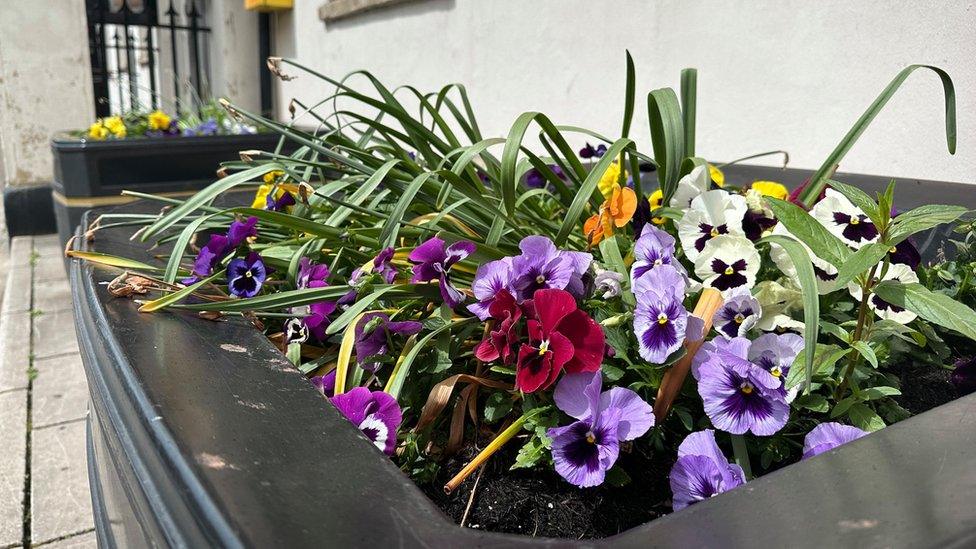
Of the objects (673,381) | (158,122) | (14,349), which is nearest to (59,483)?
(14,349)

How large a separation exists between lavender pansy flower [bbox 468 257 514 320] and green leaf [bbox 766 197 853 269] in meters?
0.31

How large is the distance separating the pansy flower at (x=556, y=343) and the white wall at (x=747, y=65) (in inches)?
50.3

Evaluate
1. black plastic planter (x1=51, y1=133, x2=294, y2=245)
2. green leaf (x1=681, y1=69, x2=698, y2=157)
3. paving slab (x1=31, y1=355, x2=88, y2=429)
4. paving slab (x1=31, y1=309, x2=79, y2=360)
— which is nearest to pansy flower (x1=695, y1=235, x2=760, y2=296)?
green leaf (x1=681, y1=69, x2=698, y2=157)

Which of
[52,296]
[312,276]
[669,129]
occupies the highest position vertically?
[669,129]

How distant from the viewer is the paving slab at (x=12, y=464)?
2000 millimetres

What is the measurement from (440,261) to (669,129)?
0.40 metres

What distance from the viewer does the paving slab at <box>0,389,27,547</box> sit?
78.7 inches

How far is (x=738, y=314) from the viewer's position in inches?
35.4

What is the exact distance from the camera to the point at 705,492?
741mm

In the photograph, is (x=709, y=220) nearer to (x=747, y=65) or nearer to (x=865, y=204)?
(x=865, y=204)

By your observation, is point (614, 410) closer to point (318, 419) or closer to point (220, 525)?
point (318, 419)

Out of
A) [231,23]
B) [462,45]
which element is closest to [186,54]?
[231,23]

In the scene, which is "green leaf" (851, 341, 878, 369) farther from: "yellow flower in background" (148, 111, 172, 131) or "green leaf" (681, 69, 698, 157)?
"yellow flower in background" (148, 111, 172, 131)

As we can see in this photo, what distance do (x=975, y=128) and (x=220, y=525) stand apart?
1722mm
